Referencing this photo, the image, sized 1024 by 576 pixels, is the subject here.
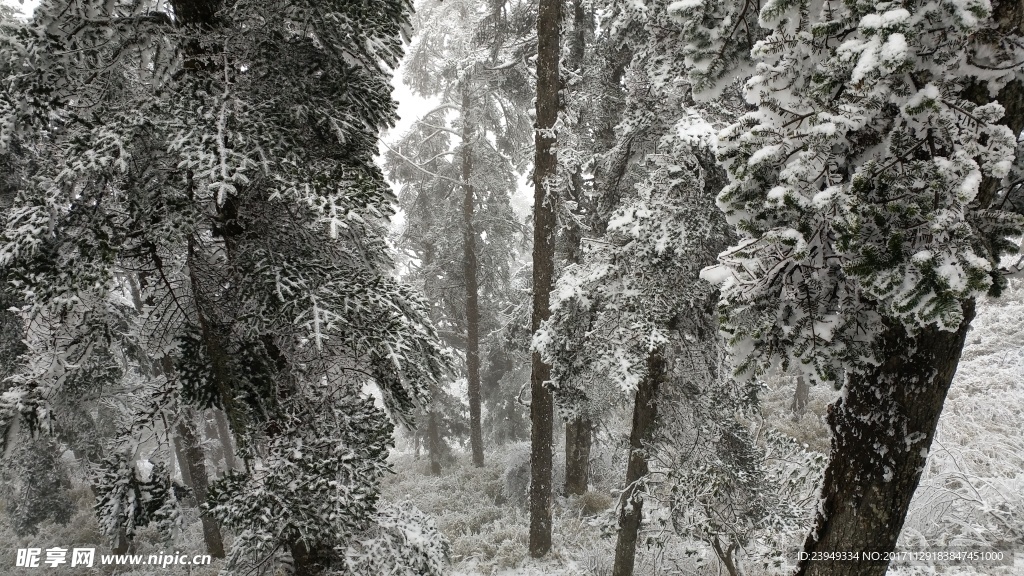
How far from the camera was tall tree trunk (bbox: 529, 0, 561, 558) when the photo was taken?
7.85m

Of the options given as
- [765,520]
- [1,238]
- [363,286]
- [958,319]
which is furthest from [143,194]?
[765,520]

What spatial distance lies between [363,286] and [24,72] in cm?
313

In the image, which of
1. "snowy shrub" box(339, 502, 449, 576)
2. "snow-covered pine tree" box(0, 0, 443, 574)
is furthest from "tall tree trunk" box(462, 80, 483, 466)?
"snowy shrub" box(339, 502, 449, 576)

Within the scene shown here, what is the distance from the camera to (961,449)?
10094 mm

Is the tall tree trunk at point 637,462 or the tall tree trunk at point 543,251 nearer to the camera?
the tall tree trunk at point 637,462

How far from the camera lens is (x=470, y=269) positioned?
16.3 metres

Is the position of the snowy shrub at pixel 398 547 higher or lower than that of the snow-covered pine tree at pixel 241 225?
lower

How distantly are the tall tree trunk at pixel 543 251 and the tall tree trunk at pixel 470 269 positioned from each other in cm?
689

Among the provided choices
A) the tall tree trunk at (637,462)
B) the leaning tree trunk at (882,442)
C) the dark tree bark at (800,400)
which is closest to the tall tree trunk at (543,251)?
the tall tree trunk at (637,462)

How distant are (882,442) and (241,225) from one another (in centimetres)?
517

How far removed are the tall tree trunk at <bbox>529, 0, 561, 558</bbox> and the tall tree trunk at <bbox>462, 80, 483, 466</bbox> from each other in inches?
271

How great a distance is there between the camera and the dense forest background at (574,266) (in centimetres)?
222

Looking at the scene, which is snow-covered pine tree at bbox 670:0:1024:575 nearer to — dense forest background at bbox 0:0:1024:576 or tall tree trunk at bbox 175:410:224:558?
dense forest background at bbox 0:0:1024:576

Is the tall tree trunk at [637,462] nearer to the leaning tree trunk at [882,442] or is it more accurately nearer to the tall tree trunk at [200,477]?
the leaning tree trunk at [882,442]
